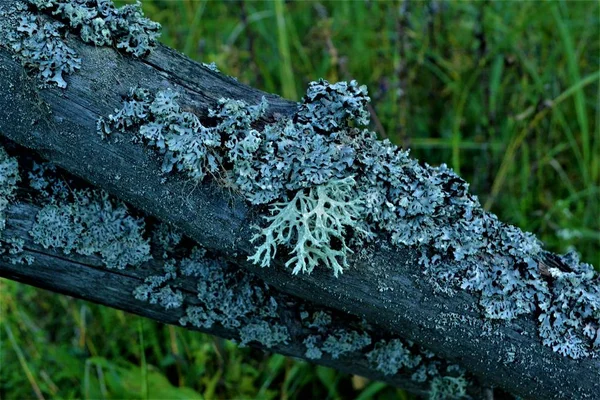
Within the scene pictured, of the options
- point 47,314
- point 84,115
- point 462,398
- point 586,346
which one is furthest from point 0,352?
point 586,346

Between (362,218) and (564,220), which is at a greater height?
(564,220)

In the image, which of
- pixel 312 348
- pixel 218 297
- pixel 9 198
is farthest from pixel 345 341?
pixel 9 198

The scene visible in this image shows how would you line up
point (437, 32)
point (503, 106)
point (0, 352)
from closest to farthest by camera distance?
point (0, 352)
point (503, 106)
point (437, 32)

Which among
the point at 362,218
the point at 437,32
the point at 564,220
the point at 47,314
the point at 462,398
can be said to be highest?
the point at 437,32

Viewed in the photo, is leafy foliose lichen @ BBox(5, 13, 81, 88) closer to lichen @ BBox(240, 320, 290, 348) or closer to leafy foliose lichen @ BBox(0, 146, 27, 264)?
leafy foliose lichen @ BBox(0, 146, 27, 264)

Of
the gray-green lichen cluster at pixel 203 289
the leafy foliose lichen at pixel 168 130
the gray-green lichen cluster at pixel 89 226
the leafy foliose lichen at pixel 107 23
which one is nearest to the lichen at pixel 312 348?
the gray-green lichen cluster at pixel 203 289

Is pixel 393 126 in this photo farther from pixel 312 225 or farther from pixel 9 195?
pixel 9 195

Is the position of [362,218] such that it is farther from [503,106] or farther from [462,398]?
[503,106]
